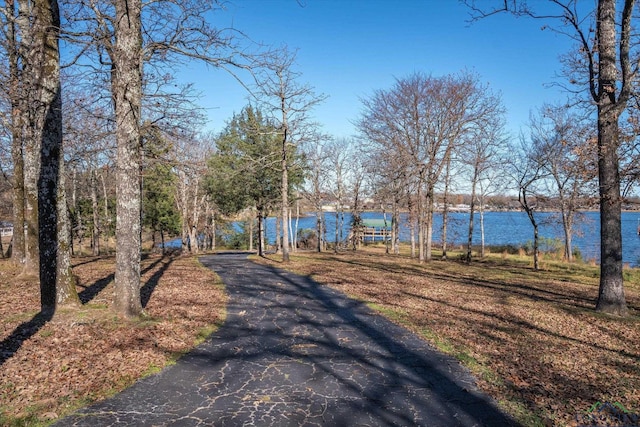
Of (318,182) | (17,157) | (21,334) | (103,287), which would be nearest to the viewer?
(21,334)

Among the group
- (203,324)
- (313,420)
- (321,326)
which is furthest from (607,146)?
(203,324)

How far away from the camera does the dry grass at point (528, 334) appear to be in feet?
15.6

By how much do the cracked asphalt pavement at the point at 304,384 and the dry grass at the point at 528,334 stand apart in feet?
1.85

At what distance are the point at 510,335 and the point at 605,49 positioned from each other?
6.97 metres

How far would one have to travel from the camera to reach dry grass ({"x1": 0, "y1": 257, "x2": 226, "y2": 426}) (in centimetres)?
425

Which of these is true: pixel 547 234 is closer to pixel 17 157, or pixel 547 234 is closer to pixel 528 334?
pixel 528 334

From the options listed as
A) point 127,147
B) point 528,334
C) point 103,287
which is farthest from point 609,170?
point 103,287

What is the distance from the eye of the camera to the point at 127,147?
6.57 meters

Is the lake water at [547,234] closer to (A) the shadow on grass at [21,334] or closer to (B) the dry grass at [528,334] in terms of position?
(B) the dry grass at [528,334]

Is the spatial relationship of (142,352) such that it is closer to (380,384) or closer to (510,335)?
(380,384)

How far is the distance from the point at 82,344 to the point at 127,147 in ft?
10.7

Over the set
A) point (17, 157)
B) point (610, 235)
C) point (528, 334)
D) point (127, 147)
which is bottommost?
point (528, 334)

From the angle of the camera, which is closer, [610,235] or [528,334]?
[528,334]

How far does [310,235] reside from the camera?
40.9 meters
